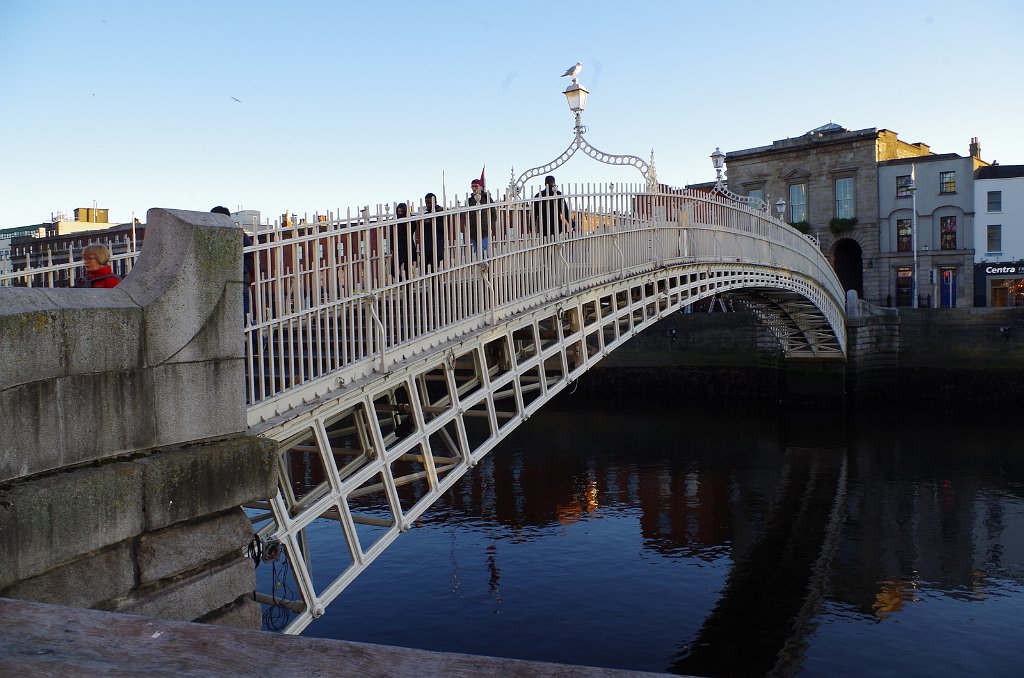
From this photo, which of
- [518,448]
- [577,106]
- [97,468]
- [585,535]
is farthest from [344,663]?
[518,448]

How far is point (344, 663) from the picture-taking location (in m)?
2.10

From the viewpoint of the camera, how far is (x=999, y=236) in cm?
3944

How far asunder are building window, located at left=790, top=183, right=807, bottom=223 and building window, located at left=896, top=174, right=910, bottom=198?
14.6 ft

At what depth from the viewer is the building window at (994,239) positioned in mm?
39438

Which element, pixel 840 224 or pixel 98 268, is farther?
pixel 840 224

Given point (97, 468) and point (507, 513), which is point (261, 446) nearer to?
point (97, 468)

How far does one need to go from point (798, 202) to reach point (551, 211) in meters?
37.6

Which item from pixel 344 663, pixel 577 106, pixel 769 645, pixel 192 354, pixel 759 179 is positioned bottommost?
pixel 769 645

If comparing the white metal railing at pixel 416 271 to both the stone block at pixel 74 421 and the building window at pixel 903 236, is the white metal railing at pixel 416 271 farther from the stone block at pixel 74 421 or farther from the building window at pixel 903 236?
the building window at pixel 903 236

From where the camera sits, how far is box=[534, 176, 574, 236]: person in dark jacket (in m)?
9.95

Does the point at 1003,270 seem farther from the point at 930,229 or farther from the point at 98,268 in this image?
the point at 98,268

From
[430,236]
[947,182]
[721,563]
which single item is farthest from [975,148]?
[430,236]

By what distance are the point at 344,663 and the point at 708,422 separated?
2583 centimetres

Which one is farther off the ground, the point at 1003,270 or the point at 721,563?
the point at 1003,270
